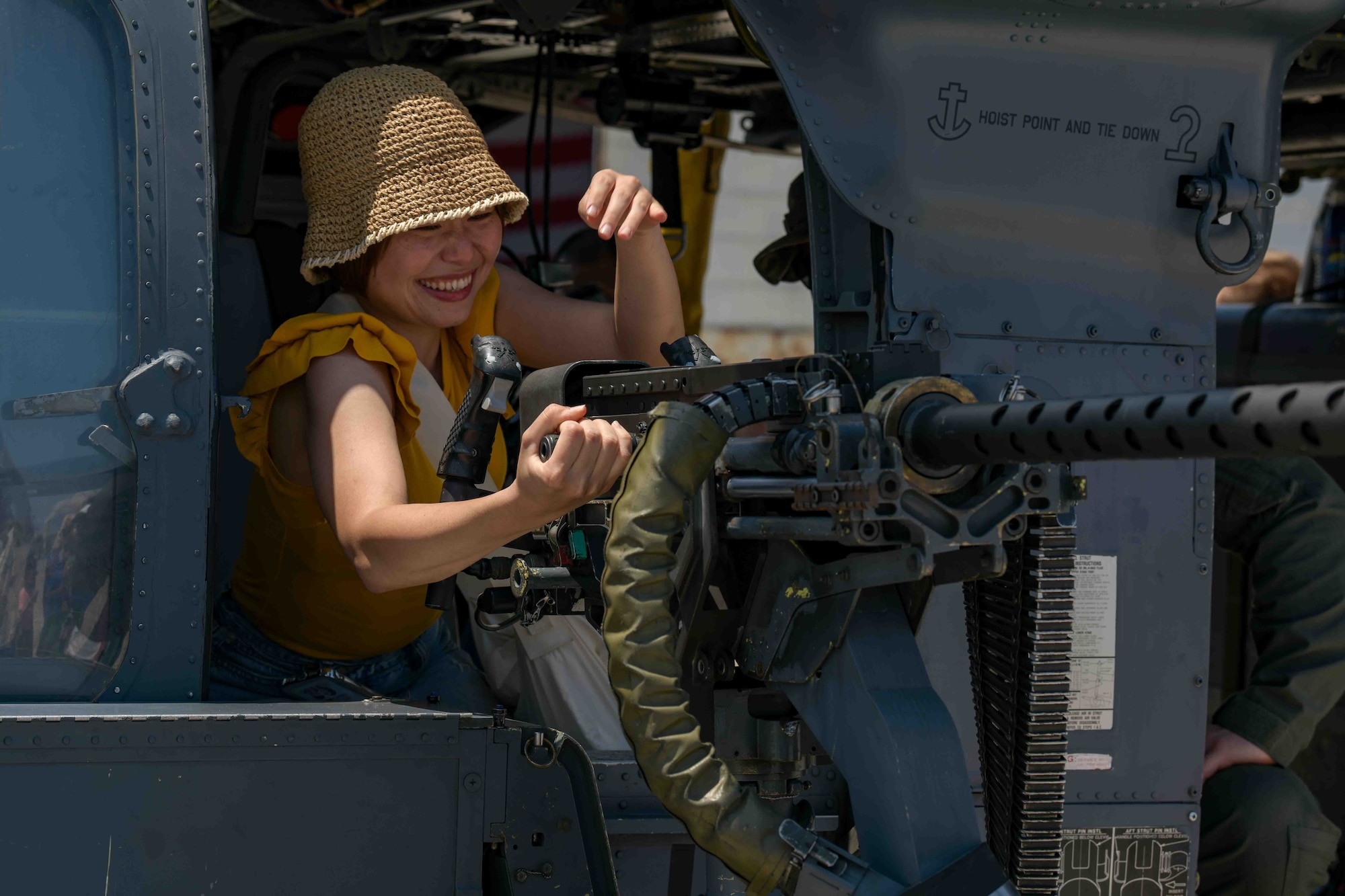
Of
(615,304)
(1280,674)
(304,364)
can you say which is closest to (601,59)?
(615,304)

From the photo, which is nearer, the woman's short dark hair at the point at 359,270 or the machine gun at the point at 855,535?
the machine gun at the point at 855,535

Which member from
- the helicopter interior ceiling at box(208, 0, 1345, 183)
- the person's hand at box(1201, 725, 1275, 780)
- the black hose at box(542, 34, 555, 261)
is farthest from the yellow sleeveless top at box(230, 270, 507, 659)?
the person's hand at box(1201, 725, 1275, 780)

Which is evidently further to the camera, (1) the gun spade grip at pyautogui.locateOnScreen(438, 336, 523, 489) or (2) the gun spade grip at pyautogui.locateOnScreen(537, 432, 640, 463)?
(1) the gun spade grip at pyautogui.locateOnScreen(438, 336, 523, 489)

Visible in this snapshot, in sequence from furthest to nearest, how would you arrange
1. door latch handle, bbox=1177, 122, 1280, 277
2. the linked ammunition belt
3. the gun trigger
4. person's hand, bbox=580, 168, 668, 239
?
door latch handle, bbox=1177, 122, 1280, 277, person's hand, bbox=580, 168, 668, 239, the gun trigger, the linked ammunition belt

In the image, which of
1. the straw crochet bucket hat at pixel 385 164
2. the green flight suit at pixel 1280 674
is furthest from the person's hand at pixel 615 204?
the green flight suit at pixel 1280 674

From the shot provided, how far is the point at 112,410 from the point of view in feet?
7.91

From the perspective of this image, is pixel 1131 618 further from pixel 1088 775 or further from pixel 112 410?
pixel 112 410

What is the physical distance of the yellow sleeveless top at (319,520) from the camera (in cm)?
267

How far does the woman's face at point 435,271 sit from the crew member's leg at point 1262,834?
7.03 ft

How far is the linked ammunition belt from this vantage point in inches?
84.0

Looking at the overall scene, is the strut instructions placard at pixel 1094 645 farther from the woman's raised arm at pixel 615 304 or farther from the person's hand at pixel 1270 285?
the person's hand at pixel 1270 285

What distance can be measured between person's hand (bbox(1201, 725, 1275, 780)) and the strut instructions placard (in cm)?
63

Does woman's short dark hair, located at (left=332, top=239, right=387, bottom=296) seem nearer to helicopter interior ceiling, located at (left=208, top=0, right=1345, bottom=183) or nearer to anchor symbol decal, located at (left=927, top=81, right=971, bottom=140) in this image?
helicopter interior ceiling, located at (left=208, top=0, right=1345, bottom=183)

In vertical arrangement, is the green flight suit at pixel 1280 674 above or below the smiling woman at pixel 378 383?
below
